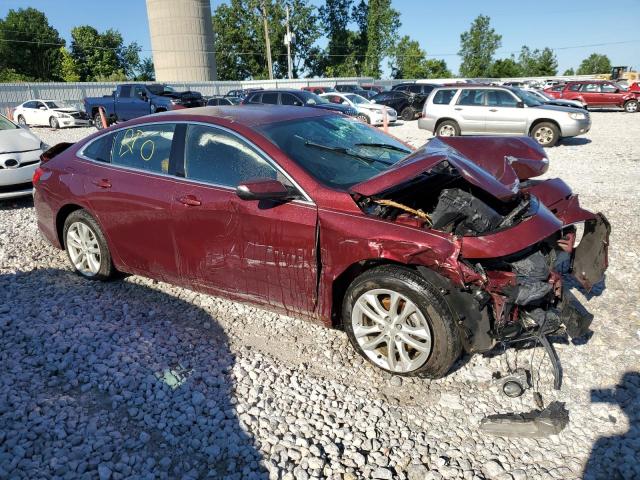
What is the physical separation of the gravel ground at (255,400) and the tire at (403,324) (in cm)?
17

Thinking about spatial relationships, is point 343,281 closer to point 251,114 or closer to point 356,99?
point 251,114

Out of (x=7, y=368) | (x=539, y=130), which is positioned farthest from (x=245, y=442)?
(x=539, y=130)

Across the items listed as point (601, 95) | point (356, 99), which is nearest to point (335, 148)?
point (356, 99)

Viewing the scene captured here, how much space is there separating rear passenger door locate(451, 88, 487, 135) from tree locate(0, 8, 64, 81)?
6335 centimetres

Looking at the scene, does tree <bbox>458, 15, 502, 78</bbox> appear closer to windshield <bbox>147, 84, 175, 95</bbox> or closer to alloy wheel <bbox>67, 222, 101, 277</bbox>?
windshield <bbox>147, 84, 175, 95</bbox>

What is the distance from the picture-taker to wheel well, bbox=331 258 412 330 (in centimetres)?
316

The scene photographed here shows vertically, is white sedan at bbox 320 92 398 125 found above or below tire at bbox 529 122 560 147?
above

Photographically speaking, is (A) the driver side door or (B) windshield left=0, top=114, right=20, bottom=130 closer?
(A) the driver side door

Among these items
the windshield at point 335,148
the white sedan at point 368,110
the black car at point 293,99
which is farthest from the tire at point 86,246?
the white sedan at point 368,110

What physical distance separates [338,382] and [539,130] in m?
12.4

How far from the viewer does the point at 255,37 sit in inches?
A: 2665

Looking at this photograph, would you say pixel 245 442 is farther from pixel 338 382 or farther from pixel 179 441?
pixel 338 382

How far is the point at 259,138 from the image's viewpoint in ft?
11.5

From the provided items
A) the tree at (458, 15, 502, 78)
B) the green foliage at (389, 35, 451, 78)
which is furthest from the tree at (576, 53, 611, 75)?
the green foliage at (389, 35, 451, 78)
